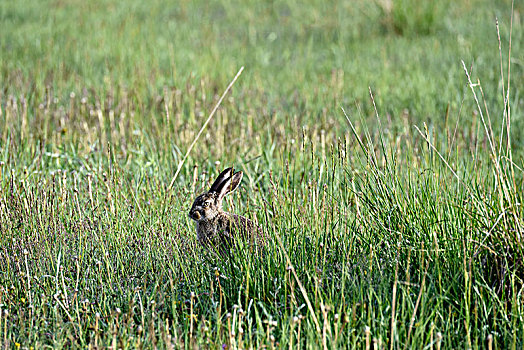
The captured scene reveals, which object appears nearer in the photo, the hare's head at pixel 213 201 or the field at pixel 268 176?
the field at pixel 268 176

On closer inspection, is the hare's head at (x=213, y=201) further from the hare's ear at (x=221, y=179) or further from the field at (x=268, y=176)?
the field at (x=268, y=176)

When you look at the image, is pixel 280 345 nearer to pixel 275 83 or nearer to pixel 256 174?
pixel 256 174

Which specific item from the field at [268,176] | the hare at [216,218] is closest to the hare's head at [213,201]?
the hare at [216,218]

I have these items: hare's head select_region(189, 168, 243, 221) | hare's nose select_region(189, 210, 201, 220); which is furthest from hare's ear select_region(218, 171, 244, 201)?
hare's nose select_region(189, 210, 201, 220)

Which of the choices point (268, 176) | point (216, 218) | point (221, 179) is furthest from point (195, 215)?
point (268, 176)

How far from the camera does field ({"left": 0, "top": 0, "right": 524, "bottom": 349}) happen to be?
8.73 ft

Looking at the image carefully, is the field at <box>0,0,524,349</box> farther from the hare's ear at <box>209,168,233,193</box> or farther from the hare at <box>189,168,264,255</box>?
the hare's ear at <box>209,168,233,193</box>

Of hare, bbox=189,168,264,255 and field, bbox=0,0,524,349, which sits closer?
field, bbox=0,0,524,349

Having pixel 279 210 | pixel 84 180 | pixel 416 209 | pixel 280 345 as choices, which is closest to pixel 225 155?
pixel 84 180

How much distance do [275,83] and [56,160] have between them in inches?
112

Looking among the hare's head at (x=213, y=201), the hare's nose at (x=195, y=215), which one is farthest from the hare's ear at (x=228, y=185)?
the hare's nose at (x=195, y=215)

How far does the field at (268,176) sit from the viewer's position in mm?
2660

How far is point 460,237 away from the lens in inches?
112

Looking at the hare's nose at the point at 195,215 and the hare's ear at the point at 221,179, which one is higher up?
the hare's ear at the point at 221,179
